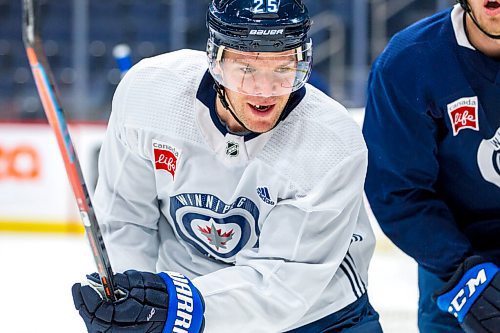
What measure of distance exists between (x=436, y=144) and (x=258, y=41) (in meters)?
0.59

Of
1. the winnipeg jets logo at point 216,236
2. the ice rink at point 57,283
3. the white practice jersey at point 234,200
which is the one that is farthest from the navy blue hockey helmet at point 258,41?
the ice rink at point 57,283

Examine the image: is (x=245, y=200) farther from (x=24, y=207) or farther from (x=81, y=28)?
(x=81, y=28)

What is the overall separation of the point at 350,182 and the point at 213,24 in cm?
41

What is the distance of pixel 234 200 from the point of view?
1964 mm

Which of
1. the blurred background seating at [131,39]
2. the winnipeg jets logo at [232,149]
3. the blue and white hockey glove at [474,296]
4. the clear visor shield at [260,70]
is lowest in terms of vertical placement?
the blurred background seating at [131,39]

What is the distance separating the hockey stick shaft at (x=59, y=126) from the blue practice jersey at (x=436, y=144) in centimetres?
87

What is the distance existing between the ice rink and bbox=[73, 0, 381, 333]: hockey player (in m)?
1.31

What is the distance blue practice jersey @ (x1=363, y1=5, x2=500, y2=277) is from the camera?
2.15m

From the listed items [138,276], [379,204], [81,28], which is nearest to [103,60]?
[81,28]

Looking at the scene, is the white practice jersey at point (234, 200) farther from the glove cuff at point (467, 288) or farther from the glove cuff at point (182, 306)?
the glove cuff at point (467, 288)

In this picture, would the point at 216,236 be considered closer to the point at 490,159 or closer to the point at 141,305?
the point at 141,305

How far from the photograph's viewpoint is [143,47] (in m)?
6.23

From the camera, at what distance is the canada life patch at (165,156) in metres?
1.99

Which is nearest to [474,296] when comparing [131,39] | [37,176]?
[37,176]
